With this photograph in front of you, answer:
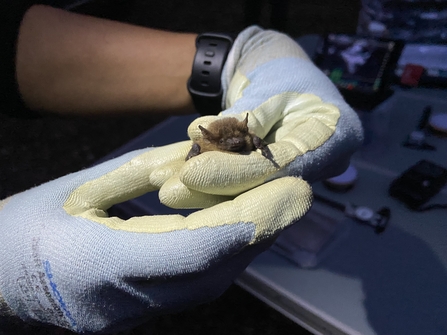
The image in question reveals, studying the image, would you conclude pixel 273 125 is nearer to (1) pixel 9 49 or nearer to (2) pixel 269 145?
(2) pixel 269 145

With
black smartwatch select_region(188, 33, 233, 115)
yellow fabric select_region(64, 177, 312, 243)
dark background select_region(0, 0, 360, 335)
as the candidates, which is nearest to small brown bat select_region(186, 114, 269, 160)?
yellow fabric select_region(64, 177, 312, 243)

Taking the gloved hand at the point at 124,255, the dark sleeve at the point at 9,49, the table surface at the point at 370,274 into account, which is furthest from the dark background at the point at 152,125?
the gloved hand at the point at 124,255

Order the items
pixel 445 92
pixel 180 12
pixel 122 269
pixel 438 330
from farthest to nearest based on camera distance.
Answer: pixel 180 12, pixel 445 92, pixel 438 330, pixel 122 269

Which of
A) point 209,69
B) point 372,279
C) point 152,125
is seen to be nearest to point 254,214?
point 372,279

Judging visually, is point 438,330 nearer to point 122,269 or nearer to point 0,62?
point 122,269

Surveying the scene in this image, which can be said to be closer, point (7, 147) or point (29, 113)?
point (29, 113)

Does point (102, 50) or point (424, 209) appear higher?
point (102, 50)

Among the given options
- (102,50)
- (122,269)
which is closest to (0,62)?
(102,50)
